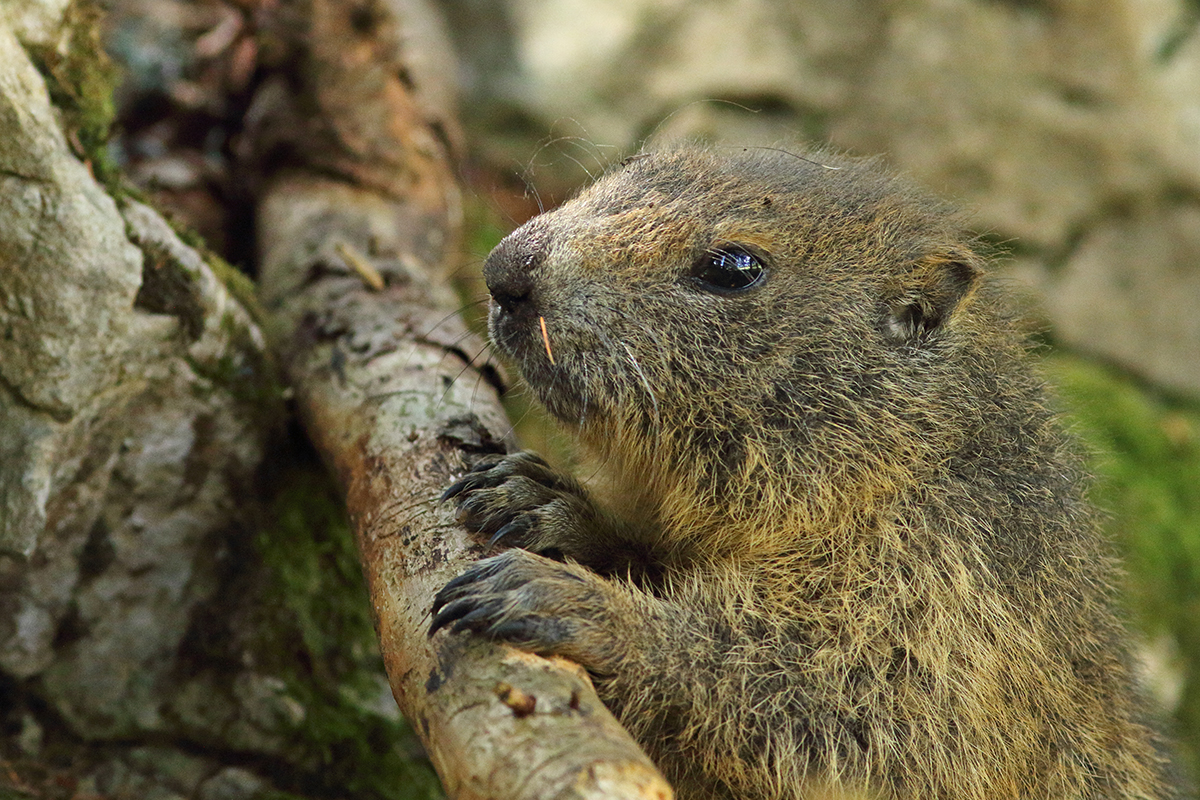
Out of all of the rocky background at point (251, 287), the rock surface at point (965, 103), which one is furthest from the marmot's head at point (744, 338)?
the rock surface at point (965, 103)

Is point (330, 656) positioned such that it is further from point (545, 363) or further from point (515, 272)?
point (515, 272)

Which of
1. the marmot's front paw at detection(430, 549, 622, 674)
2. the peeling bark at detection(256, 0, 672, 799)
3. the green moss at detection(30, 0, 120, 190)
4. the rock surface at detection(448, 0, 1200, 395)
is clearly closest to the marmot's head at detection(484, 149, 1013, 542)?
the peeling bark at detection(256, 0, 672, 799)

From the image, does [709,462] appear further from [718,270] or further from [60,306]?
[60,306]

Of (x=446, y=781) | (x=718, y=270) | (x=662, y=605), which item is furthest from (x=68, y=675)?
(x=718, y=270)

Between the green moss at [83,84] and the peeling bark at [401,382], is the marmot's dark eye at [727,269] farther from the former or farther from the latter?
the green moss at [83,84]

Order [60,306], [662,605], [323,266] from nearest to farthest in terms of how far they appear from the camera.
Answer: [662,605]
[60,306]
[323,266]
